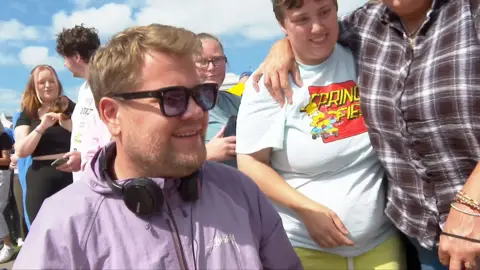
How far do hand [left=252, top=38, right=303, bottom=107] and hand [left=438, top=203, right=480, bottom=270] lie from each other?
2.71ft

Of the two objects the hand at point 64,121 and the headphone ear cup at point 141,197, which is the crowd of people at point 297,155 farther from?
the hand at point 64,121

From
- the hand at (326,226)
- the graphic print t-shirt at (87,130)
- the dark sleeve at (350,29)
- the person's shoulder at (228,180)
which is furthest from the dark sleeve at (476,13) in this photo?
the graphic print t-shirt at (87,130)

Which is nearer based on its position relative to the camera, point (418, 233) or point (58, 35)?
point (418, 233)

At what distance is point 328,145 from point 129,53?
93cm

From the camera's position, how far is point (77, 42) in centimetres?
412

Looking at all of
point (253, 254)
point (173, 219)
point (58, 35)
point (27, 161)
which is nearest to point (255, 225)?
point (253, 254)

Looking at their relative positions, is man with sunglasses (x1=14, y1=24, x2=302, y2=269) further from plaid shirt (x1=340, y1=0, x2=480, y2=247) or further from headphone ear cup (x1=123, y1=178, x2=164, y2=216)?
plaid shirt (x1=340, y1=0, x2=480, y2=247)

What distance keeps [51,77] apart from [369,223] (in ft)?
13.5

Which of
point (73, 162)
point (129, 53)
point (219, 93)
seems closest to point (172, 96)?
point (129, 53)

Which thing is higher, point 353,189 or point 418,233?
point 353,189

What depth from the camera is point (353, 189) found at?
7.07 feet

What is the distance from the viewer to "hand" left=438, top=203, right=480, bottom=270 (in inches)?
66.4

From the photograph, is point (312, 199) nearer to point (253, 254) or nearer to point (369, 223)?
point (369, 223)

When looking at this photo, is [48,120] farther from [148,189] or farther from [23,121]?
[148,189]
